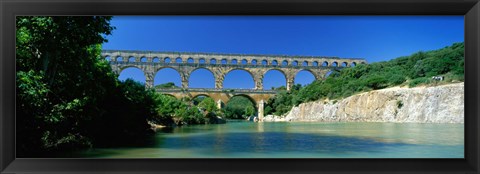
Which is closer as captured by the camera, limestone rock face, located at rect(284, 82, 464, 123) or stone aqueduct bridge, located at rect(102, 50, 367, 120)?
limestone rock face, located at rect(284, 82, 464, 123)

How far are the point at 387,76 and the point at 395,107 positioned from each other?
8.35 feet

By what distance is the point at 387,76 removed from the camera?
16.7 m

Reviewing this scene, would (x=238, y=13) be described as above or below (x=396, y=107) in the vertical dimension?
above

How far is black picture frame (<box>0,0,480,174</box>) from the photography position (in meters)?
2.55

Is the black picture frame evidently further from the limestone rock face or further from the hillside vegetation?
the hillside vegetation

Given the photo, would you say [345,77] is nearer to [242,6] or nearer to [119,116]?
[119,116]

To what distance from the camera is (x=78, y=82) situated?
5.09 meters

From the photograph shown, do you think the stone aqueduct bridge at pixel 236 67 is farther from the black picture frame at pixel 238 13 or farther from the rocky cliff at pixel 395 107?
the black picture frame at pixel 238 13

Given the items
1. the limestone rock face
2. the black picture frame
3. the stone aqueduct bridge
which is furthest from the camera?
the stone aqueduct bridge

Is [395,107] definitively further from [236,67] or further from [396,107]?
[236,67]

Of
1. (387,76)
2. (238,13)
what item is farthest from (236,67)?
(238,13)

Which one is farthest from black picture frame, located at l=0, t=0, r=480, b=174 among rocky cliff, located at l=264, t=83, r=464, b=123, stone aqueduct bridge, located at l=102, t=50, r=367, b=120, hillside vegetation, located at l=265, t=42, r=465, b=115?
stone aqueduct bridge, located at l=102, t=50, r=367, b=120

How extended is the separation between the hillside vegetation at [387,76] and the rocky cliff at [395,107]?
1.22 ft

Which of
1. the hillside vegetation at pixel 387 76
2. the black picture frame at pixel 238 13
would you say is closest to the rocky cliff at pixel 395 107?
the hillside vegetation at pixel 387 76
